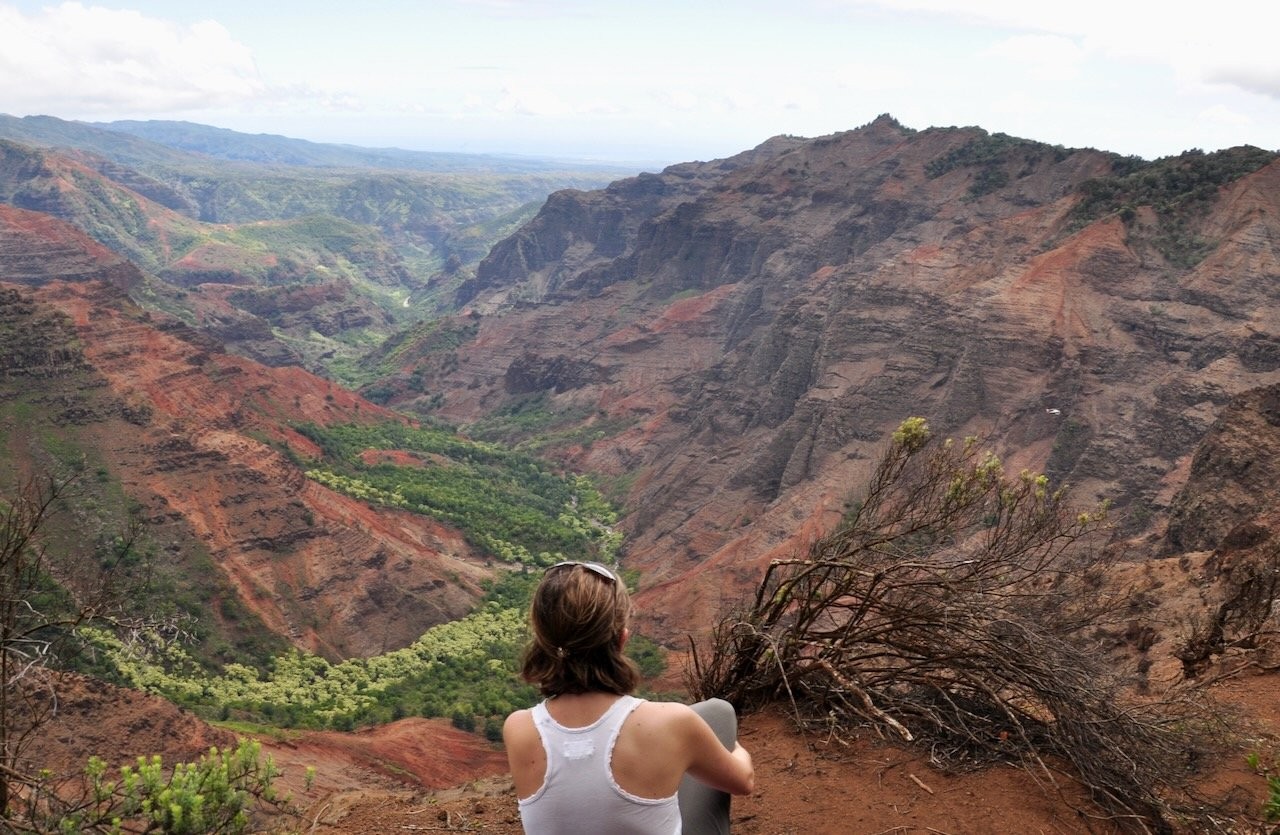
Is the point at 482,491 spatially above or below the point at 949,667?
below

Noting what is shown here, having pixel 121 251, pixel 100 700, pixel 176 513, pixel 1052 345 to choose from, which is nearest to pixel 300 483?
pixel 176 513

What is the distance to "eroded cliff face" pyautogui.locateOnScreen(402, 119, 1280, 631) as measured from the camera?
34094 mm

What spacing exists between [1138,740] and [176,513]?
112 ft

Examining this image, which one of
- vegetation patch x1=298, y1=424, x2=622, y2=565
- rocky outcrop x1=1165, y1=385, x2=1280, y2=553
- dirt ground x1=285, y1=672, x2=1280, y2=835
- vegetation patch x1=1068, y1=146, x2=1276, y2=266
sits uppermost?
vegetation patch x1=1068, y1=146, x2=1276, y2=266

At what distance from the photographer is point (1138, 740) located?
565cm

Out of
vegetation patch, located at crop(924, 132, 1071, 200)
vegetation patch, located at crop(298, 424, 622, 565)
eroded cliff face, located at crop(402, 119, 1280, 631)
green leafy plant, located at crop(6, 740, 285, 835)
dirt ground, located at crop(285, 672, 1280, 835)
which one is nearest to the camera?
dirt ground, located at crop(285, 672, 1280, 835)

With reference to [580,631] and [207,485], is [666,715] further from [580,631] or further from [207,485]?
[207,485]

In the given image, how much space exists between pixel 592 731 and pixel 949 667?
4.01 meters

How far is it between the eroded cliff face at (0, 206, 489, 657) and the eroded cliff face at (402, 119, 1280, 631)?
36.9 ft

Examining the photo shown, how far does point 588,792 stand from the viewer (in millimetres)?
3264

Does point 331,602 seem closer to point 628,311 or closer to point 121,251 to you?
point 628,311

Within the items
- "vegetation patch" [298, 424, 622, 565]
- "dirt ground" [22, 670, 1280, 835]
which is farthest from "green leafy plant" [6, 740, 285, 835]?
"vegetation patch" [298, 424, 622, 565]

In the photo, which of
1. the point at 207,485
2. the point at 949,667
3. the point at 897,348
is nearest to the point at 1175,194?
the point at 897,348

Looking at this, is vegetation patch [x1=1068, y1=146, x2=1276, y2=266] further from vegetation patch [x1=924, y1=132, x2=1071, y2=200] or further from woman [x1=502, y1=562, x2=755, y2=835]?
woman [x1=502, y1=562, x2=755, y2=835]
